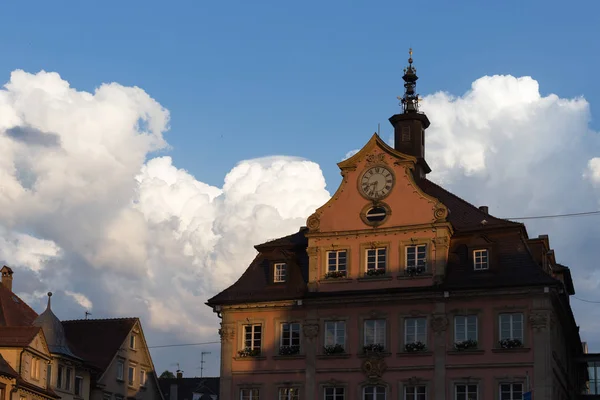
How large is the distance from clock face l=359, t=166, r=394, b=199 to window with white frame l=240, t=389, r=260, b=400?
583 inches

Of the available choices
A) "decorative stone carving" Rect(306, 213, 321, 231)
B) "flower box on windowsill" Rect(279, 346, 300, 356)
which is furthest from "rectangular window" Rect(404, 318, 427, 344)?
"decorative stone carving" Rect(306, 213, 321, 231)

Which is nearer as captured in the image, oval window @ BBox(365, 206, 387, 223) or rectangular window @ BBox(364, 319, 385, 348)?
rectangular window @ BBox(364, 319, 385, 348)

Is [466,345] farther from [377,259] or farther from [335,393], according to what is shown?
[335,393]

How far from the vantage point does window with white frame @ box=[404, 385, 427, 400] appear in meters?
69.6

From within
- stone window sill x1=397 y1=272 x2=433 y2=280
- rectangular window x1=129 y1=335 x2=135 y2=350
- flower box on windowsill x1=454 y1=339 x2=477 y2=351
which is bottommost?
flower box on windowsill x1=454 y1=339 x2=477 y2=351

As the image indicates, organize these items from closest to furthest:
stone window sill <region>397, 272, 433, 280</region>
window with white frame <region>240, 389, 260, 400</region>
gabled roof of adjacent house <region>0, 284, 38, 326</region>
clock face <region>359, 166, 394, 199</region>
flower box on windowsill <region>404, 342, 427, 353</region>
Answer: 1. flower box on windowsill <region>404, 342, 427, 353</region>
2. stone window sill <region>397, 272, 433, 280</region>
3. clock face <region>359, 166, 394, 199</region>
4. window with white frame <region>240, 389, 260, 400</region>
5. gabled roof of adjacent house <region>0, 284, 38, 326</region>

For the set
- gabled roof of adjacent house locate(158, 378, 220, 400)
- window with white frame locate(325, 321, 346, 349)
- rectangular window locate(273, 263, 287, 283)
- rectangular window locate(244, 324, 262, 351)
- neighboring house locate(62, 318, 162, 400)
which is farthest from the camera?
gabled roof of adjacent house locate(158, 378, 220, 400)

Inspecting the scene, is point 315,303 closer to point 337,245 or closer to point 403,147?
point 337,245

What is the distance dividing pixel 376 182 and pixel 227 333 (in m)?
14.4

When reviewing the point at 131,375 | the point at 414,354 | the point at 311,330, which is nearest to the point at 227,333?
the point at 311,330

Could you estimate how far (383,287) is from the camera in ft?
236

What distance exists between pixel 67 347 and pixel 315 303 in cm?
2134

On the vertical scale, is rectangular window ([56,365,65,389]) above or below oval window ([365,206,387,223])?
below

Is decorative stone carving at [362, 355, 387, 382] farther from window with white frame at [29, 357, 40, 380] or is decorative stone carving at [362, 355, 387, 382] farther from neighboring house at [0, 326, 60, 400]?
window with white frame at [29, 357, 40, 380]
